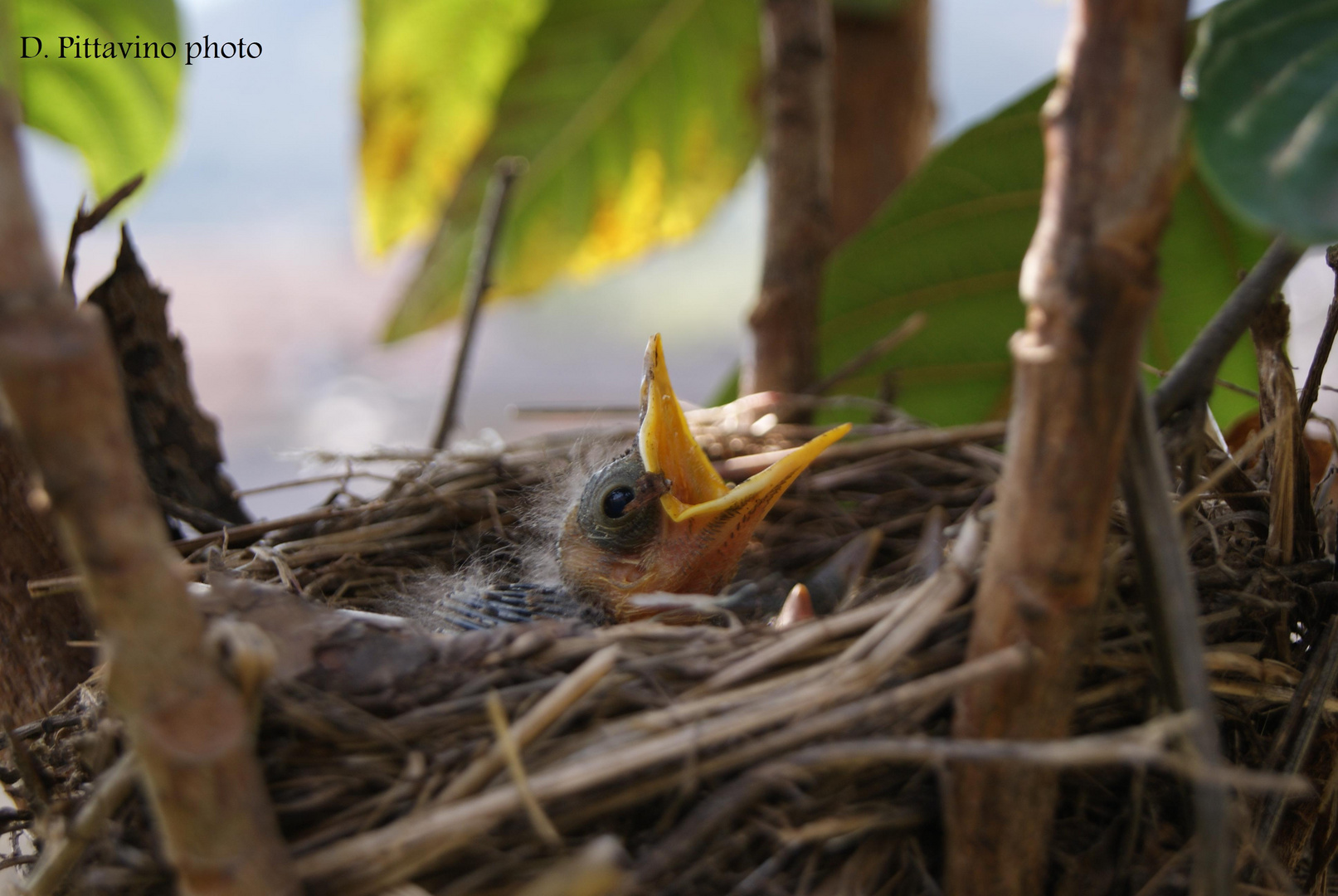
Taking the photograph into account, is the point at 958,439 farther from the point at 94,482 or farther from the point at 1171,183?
the point at 94,482

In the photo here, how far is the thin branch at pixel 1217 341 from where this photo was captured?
504mm

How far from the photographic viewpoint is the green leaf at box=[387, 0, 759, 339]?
161 cm

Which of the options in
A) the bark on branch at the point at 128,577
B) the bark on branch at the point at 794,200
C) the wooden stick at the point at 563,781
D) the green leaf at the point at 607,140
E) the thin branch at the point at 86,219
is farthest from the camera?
the green leaf at the point at 607,140

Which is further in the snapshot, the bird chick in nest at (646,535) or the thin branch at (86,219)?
the bird chick in nest at (646,535)

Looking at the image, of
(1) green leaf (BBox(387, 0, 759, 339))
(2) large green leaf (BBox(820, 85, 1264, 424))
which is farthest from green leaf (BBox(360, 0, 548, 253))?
(2) large green leaf (BBox(820, 85, 1264, 424))

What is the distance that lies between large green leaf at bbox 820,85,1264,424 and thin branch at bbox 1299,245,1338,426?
1.56 feet

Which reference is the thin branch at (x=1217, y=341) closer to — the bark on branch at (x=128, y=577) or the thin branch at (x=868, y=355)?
the bark on branch at (x=128, y=577)

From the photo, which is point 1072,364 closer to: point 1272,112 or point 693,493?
point 1272,112

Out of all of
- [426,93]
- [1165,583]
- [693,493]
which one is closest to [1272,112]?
[1165,583]

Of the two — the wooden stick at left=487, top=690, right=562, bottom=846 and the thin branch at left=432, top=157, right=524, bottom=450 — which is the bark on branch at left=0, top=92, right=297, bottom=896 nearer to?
the wooden stick at left=487, top=690, right=562, bottom=846

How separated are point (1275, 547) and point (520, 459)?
810 millimetres

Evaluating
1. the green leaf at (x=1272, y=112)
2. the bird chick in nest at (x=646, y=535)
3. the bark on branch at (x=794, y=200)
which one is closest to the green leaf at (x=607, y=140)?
the bark on branch at (x=794, y=200)

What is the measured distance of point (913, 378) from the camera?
56.8 inches

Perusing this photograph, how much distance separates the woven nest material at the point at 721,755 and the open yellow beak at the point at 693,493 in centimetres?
29
